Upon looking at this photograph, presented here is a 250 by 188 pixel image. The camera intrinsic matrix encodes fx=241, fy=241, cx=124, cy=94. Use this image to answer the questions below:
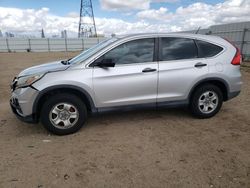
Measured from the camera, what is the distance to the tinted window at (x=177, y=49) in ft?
14.9

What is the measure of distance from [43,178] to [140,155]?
4.37 feet

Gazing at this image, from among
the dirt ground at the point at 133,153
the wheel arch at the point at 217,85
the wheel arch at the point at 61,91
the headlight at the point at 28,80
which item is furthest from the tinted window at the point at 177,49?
the headlight at the point at 28,80

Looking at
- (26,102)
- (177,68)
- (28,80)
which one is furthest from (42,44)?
(177,68)

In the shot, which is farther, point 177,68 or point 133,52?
point 177,68

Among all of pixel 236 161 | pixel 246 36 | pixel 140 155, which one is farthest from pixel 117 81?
pixel 246 36

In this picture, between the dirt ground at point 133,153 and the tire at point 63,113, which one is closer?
the dirt ground at point 133,153

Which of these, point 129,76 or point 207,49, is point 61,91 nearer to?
point 129,76

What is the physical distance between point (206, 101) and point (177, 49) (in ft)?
3.93

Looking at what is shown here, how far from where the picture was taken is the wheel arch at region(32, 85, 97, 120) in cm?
395

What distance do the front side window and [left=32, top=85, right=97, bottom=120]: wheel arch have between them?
738 mm

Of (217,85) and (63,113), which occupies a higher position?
(217,85)

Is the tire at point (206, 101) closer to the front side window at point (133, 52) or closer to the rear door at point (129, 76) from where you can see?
the rear door at point (129, 76)

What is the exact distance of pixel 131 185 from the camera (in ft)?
9.18

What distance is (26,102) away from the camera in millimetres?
3955
